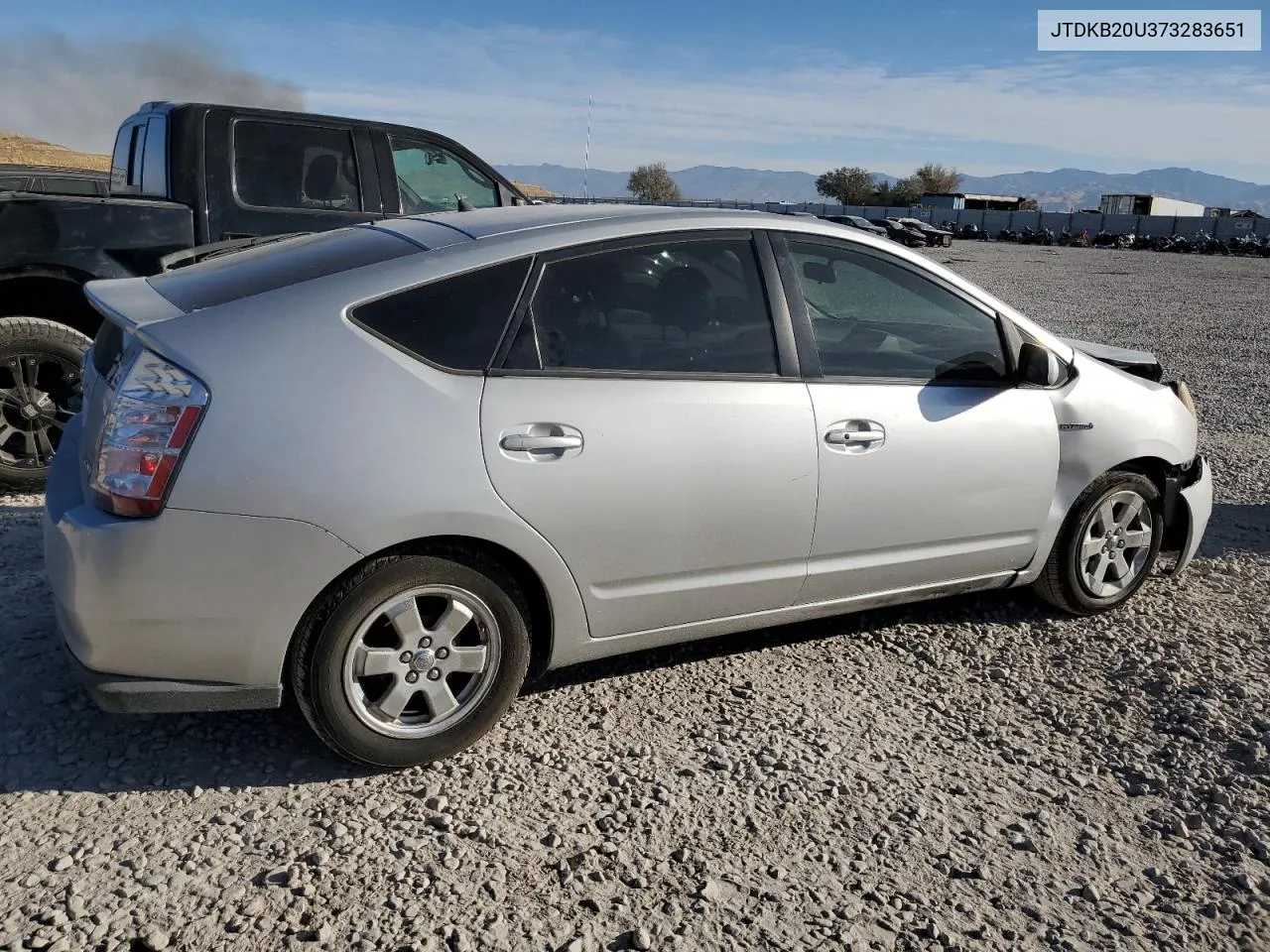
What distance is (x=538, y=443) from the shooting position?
3.19 meters

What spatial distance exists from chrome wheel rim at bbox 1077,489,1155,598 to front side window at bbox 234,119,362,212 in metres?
4.70

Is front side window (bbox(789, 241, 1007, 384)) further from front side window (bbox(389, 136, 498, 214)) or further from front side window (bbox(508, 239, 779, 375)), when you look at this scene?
front side window (bbox(389, 136, 498, 214))

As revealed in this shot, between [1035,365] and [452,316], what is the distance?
2.25 m

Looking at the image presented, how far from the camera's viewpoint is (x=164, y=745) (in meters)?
3.38

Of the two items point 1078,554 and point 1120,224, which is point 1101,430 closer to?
point 1078,554

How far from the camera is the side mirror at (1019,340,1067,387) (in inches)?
160

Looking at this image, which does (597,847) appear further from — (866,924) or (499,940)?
(866,924)

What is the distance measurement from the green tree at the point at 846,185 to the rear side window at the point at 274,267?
10913 cm

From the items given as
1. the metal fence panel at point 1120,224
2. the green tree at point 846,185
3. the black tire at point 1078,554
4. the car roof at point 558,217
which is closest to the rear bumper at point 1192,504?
the black tire at point 1078,554

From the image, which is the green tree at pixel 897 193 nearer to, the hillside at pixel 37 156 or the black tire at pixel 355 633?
the hillside at pixel 37 156

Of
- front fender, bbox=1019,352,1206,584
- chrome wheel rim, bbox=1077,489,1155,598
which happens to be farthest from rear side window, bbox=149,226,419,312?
chrome wheel rim, bbox=1077,489,1155,598

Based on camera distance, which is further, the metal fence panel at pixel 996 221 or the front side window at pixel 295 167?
the metal fence panel at pixel 996 221

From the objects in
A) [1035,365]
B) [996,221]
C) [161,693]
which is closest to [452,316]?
[161,693]

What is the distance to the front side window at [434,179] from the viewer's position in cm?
689
